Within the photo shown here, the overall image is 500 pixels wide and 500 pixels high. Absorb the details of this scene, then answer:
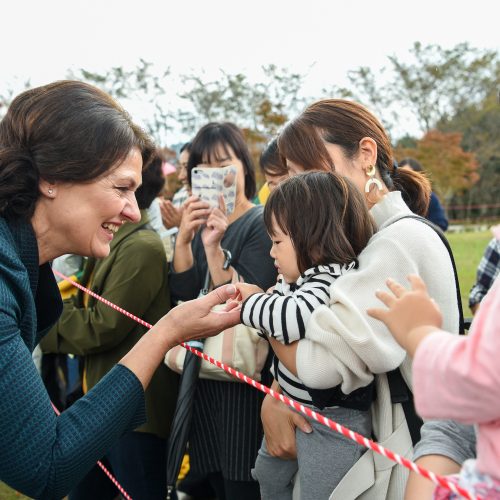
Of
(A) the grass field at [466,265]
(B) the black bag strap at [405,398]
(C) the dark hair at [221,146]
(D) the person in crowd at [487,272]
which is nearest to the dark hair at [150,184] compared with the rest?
(C) the dark hair at [221,146]

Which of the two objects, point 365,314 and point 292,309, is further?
point 292,309

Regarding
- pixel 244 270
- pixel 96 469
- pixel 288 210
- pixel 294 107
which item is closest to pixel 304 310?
pixel 288 210

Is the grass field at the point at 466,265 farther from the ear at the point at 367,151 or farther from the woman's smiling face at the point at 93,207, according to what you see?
the ear at the point at 367,151

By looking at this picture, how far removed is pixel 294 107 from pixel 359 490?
25135mm

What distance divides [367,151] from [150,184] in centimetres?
151

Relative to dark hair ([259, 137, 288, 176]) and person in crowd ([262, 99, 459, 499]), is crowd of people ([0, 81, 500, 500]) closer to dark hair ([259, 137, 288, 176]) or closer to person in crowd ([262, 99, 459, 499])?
person in crowd ([262, 99, 459, 499])

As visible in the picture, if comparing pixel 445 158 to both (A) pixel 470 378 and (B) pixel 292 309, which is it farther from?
(A) pixel 470 378

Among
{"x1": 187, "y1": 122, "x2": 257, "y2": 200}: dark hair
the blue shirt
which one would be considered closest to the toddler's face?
the blue shirt

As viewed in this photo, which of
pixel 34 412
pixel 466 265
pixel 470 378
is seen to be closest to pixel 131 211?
pixel 34 412

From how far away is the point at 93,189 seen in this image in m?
1.89

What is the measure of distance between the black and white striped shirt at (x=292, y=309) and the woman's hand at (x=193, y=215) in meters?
1.07

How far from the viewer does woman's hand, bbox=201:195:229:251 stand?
9.09ft

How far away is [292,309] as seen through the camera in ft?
5.72

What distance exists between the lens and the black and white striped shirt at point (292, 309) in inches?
68.1
